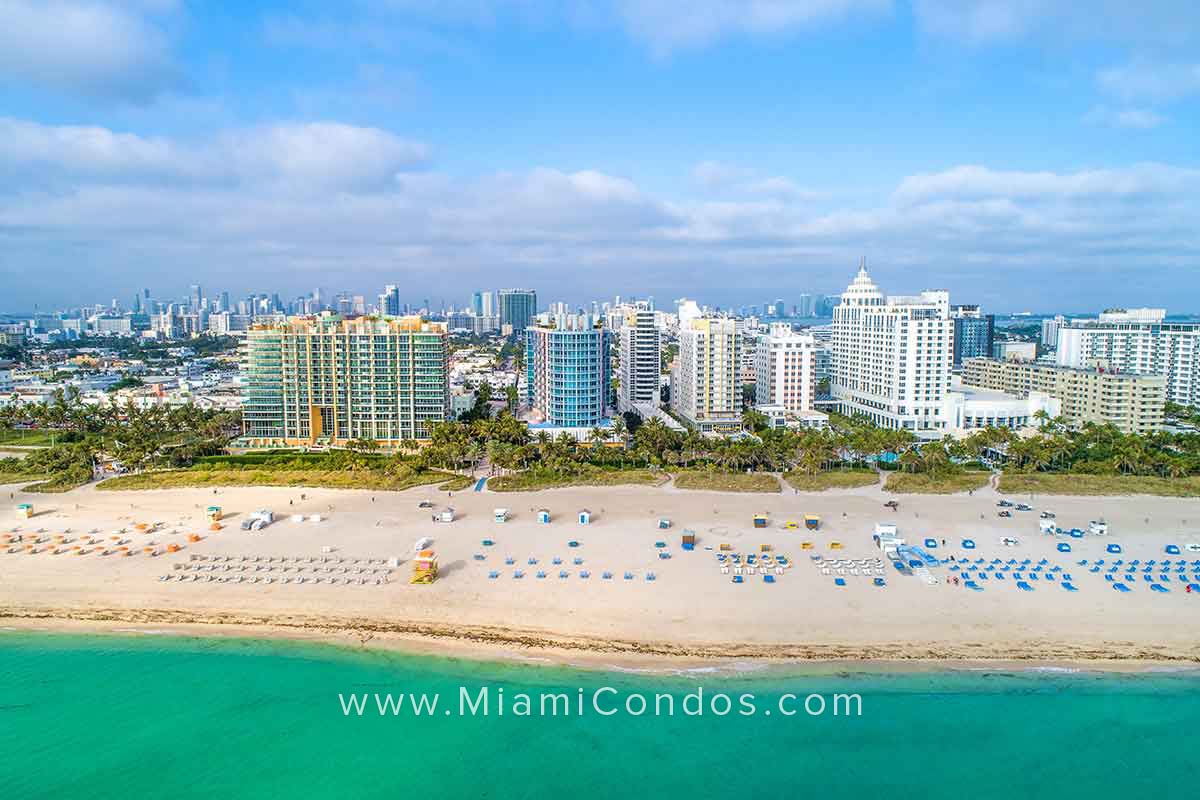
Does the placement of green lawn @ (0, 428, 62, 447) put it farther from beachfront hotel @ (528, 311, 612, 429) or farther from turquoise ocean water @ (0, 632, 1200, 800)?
turquoise ocean water @ (0, 632, 1200, 800)

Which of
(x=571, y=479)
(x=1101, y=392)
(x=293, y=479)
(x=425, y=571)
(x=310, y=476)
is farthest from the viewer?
(x=1101, y=392)

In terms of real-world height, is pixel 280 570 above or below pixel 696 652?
above

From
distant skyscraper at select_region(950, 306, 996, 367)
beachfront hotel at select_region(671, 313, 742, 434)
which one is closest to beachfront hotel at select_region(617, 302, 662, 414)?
beachfront hotel at select_region(671, 313, 742, 434)

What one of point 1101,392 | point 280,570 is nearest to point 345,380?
point 280,570

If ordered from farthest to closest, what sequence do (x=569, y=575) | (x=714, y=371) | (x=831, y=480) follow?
1. (x=714, y=371)
2. (x=831, y=480)
3. (x=569, y=575)

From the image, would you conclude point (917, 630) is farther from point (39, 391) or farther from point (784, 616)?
point (39, 391)

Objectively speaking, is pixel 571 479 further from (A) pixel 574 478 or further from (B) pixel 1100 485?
(B) pixel 1100 485
